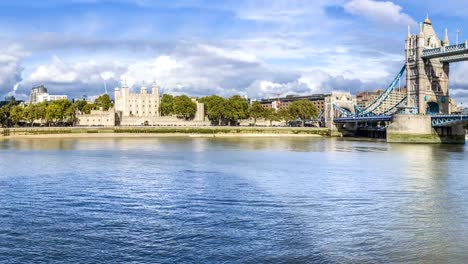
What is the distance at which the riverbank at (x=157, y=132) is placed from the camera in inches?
3770

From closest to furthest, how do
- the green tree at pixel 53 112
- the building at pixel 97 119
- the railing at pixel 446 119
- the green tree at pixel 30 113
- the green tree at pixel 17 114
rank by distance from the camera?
the railing at pixel 446 119, the green tree at pixel 53 112, the green tree at pixel 30 113, the green tree at pixel 17 114, the building at pixel 97 119

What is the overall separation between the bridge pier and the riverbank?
31.7 meters

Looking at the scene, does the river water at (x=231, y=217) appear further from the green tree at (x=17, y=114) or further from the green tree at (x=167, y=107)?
the green tree at (x=167, y=107)

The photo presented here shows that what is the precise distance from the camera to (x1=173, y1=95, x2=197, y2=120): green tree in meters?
127

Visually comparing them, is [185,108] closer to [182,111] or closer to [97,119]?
[182,111]

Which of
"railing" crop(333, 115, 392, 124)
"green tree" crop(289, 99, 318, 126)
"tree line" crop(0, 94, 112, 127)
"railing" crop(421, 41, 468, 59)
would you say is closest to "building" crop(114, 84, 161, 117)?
"tree line" crop(0, 94, 112, 127)

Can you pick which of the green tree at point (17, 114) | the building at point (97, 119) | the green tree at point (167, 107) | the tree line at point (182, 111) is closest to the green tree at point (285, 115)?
the tree line at point (182, 111)

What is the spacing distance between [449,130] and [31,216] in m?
69.6

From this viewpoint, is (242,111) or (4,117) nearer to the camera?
(4,117)

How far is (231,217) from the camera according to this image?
57.8 feet

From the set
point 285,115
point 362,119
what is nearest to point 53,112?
point 285,115

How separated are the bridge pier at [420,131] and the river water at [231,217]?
146ft

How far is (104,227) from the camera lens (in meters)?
16.1

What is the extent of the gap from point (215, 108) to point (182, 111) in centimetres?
836
